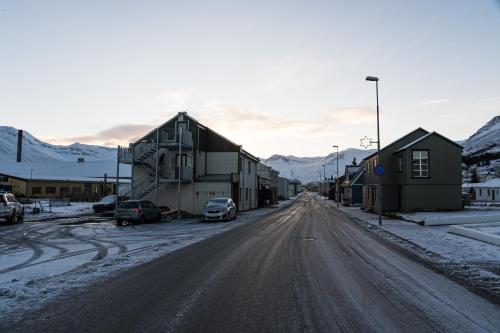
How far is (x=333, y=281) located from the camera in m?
8.85

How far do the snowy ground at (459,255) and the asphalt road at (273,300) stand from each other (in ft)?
1.98

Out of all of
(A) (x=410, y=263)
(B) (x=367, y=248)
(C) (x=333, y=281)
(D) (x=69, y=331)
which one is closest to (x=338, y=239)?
(B) (x=367, y=248)

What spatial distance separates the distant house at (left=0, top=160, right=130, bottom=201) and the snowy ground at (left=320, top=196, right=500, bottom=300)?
137 feet

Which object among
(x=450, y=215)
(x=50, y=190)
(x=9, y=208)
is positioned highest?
(x=50, y=190)

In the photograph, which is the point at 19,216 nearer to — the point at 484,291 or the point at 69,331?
the point at 69,331

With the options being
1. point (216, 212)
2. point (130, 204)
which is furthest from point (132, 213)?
point (216, 212)

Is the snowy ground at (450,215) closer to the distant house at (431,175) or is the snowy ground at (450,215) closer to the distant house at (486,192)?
the distant house at (431,175)

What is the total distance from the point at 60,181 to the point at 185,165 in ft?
130

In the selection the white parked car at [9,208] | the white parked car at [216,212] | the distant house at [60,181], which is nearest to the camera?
the white parked car at [9,208]

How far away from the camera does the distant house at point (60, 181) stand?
→ 65.1 m

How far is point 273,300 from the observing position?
724 centimetres

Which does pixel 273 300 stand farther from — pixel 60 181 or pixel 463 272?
pixel 60 181

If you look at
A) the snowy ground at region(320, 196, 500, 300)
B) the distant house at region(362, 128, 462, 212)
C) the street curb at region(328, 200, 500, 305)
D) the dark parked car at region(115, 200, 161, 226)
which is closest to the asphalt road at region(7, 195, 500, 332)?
the street curb at region(328, 200, 500, 305)

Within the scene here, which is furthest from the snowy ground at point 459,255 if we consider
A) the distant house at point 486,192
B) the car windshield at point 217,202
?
the distant house at point 486,192
